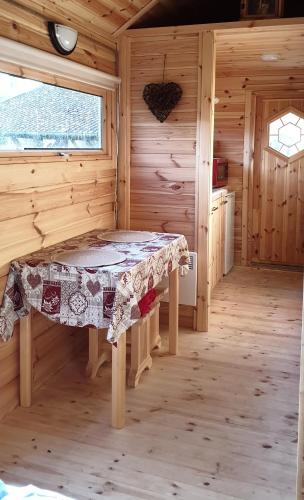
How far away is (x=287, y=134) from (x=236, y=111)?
0.60 metres

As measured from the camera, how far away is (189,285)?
388cm

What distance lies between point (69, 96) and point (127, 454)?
6.92 ft

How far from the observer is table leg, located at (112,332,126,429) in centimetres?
254

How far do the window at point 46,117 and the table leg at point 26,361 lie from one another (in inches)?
35.3

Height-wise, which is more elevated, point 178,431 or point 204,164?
point 204,164

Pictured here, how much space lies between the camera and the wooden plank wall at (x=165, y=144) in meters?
3.68

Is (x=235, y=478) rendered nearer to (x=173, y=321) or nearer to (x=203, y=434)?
(x=203, y=434)

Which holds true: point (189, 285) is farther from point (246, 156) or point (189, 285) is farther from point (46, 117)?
point (246, 156)

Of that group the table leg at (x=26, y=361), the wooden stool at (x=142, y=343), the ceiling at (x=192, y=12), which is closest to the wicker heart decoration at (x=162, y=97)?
the ceiling at (x=192, y=12)

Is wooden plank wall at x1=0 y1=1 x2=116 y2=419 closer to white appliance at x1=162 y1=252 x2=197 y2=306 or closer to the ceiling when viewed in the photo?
the ceiling

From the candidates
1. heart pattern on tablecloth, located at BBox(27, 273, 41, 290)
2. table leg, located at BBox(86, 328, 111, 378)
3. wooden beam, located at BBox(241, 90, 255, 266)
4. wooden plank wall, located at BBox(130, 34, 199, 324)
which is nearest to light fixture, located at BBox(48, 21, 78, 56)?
wooden plank wall, located at BBox(130, 34, 199, 324)

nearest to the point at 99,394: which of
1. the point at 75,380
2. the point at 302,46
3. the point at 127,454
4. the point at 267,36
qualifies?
the point at 75,380

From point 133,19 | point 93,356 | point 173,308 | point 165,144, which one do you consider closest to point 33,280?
point 93,356

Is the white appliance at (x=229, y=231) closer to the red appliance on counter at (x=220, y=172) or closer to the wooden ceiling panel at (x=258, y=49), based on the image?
the red appliance on counter at (x=220, y=172)
